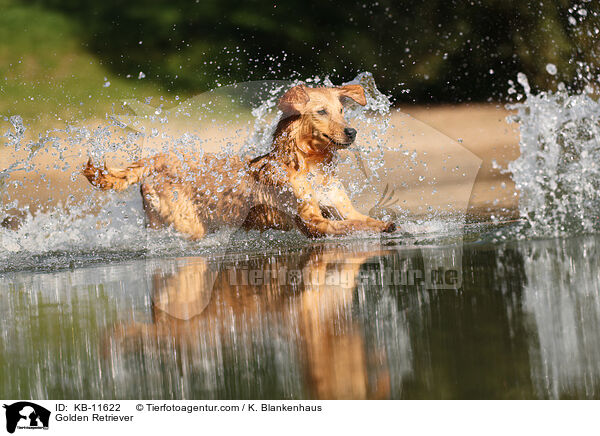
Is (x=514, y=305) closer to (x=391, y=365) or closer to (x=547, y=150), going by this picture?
(x=391, y=365)

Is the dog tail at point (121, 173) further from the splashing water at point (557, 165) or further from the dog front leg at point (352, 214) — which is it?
the splashing water at point (557, 165)

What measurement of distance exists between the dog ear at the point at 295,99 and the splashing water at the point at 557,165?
56 centimetres

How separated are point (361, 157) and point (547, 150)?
0.59 metres

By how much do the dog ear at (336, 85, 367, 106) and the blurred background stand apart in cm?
37

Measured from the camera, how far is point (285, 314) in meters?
0.94

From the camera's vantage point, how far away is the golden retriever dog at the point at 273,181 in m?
1.83
